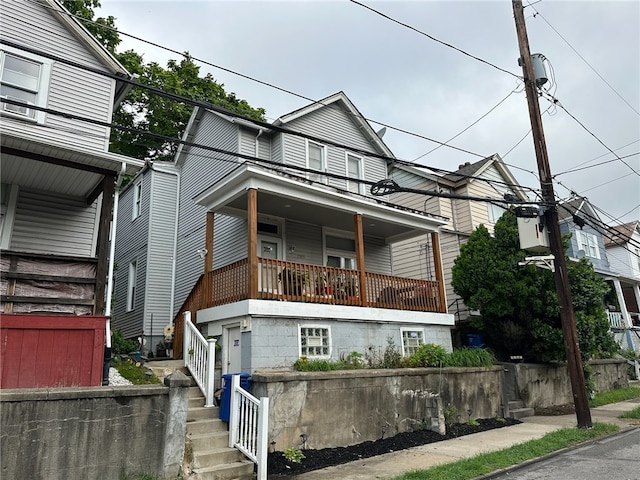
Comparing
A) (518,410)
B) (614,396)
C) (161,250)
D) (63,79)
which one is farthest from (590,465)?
(161,250)

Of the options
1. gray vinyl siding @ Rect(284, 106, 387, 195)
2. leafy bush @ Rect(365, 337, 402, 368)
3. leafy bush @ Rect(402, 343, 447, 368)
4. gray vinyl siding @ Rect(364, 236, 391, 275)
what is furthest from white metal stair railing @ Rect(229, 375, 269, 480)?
gray vinyl siding @ Rect(364, 236, 391, 275)

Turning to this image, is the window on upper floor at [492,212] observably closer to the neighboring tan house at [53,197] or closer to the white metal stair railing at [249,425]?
the neighboring tan house at [53,197]

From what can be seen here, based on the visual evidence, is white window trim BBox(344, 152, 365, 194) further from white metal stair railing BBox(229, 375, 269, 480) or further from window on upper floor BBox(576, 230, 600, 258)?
window on upper floor BBox(576, 230, 600, 258)

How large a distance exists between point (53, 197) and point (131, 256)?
25.4ft

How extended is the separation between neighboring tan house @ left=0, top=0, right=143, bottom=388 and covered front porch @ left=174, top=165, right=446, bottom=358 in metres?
2.62

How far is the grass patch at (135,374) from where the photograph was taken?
27.3 feet

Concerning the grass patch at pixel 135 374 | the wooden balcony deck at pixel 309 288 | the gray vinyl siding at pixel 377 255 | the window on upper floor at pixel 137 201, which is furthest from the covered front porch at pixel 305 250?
the window on upper floor at pixel 137 201

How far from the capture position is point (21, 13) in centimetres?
982

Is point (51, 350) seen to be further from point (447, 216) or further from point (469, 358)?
point (447, 216)

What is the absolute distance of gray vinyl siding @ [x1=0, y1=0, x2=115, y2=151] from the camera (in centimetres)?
964

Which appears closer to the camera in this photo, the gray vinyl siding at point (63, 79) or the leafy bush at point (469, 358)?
the gray vinyl siding at point (63, 79)

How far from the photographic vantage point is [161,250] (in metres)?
16.6

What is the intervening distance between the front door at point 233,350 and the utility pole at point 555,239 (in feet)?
24.1

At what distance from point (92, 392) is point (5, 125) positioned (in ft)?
20.0
